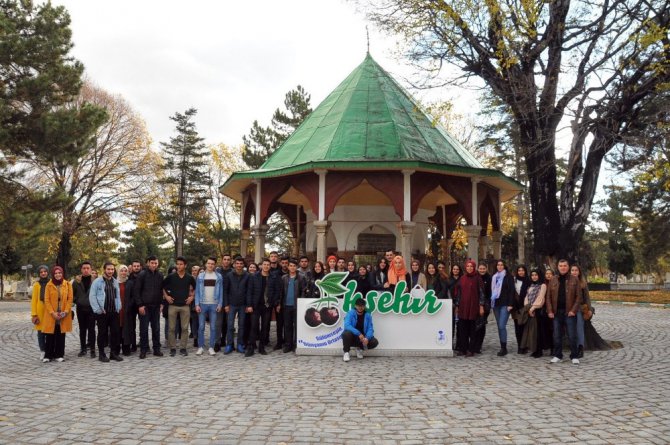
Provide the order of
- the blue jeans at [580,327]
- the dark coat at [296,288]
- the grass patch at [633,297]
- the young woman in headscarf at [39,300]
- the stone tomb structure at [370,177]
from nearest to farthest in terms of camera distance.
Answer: the young woman in headscarf at [39,300]
the blue jeans at [580,327]
the dark coat at [296,288]
the stone tomb structure at [370,177]
the grass patch at [633,297]

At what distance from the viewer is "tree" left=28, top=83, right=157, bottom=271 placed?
28000mm

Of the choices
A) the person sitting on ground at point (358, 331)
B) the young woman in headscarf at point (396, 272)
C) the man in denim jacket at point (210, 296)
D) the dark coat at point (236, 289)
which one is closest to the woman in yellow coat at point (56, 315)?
the man in denim jacket at point (210, 296)

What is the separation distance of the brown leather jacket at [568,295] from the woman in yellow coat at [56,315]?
306 inches

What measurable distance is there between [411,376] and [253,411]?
272cm

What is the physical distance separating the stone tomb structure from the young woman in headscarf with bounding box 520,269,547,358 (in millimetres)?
4402

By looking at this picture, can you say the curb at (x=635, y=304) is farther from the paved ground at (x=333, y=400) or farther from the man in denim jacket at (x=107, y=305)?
the man in denim jacket at (x=107, y=305)

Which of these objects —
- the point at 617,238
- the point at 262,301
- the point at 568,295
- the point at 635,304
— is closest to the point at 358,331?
the point at 262,301

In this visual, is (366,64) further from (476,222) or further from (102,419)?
(102,419)

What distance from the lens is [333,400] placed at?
5.88 meters

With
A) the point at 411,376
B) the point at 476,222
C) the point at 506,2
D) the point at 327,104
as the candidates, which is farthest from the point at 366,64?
the point at 411,376

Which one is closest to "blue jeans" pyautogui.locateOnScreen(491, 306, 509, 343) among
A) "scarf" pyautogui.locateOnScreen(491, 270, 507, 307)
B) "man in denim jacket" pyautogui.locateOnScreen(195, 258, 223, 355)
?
"scarf" pyautogui.locateOnScreen(491, 270, 507, 307)

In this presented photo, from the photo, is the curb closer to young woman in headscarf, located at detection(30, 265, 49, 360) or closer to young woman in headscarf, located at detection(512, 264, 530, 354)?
young woman in headscarf, located at detection(512, 264, 530, 354)

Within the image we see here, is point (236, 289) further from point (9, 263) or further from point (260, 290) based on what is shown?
point (9, 263)

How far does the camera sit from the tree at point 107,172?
28.0 meters
